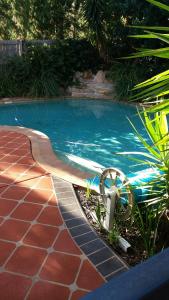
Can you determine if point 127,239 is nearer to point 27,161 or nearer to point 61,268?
point 61,268

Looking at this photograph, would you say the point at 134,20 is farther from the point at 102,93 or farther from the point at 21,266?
the point at 21,266

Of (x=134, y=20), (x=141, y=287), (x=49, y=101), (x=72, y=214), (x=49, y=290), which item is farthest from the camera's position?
(x=49, y=101)

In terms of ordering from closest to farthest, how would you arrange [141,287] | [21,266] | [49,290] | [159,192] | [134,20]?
[141,287], [49,290], [21,266], [159,192], [134,20]

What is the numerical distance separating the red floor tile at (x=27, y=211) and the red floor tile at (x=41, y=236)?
0.16 metres

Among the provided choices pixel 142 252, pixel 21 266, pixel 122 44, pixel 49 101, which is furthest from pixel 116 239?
pixel 122 44

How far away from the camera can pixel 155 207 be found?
2484 millimetres

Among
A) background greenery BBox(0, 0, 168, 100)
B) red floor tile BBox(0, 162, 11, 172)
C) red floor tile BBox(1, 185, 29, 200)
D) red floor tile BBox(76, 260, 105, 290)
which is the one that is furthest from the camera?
background greenery BBox(0, 0, 168, 100)

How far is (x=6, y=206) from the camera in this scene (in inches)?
120

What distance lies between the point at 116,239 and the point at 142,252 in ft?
0.74

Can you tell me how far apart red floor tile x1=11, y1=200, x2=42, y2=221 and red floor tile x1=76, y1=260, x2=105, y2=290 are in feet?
2.73

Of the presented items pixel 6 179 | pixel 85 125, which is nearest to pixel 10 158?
pixel 6 179

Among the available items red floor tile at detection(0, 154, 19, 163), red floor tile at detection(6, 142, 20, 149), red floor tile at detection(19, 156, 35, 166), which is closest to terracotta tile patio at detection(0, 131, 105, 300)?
red floor tile at detection(19, 156, 35, 166)

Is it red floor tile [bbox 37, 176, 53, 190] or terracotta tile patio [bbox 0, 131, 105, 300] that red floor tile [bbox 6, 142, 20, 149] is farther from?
red floor tile [bbox 37, 176, 53, 190]

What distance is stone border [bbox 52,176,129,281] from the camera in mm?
2189
